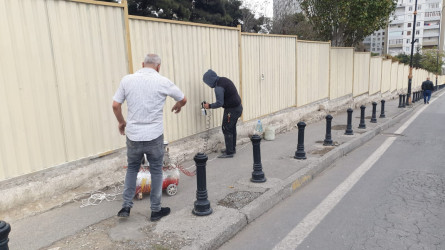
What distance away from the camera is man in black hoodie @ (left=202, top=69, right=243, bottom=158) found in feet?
21.2

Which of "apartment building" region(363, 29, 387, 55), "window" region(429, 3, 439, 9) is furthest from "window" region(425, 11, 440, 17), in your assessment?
"apartment building" region(363, 29, 387, 55)

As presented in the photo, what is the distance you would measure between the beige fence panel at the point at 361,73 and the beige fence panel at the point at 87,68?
13508 mm

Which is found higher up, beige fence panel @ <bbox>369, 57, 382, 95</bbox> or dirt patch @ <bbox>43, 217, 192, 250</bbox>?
beige fence panel @ <bbox>369, 57, 382, 95</bbox>

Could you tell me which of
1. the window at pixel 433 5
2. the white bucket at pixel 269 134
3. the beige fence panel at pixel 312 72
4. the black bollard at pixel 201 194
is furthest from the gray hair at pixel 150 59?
the window at pixel 433 5

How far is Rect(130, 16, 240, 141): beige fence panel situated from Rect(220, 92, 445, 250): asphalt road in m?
2.57

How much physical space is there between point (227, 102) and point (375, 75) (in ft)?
51.1

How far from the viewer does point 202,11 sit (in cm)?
2431

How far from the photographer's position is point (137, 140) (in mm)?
3775

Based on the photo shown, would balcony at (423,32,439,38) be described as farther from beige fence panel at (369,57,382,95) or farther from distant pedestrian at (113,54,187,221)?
distant pedestrian at (113,54,187,221)

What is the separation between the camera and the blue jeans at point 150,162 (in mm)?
3844

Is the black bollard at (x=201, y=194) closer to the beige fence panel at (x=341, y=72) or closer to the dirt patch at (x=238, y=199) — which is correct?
the dirt patch at (x=238, y=199)

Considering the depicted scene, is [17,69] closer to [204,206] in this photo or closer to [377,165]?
[204,206]

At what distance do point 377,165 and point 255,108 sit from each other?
10.7 ft

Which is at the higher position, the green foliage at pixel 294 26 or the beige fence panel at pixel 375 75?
Answer: the green foliage at pixel 294 26
